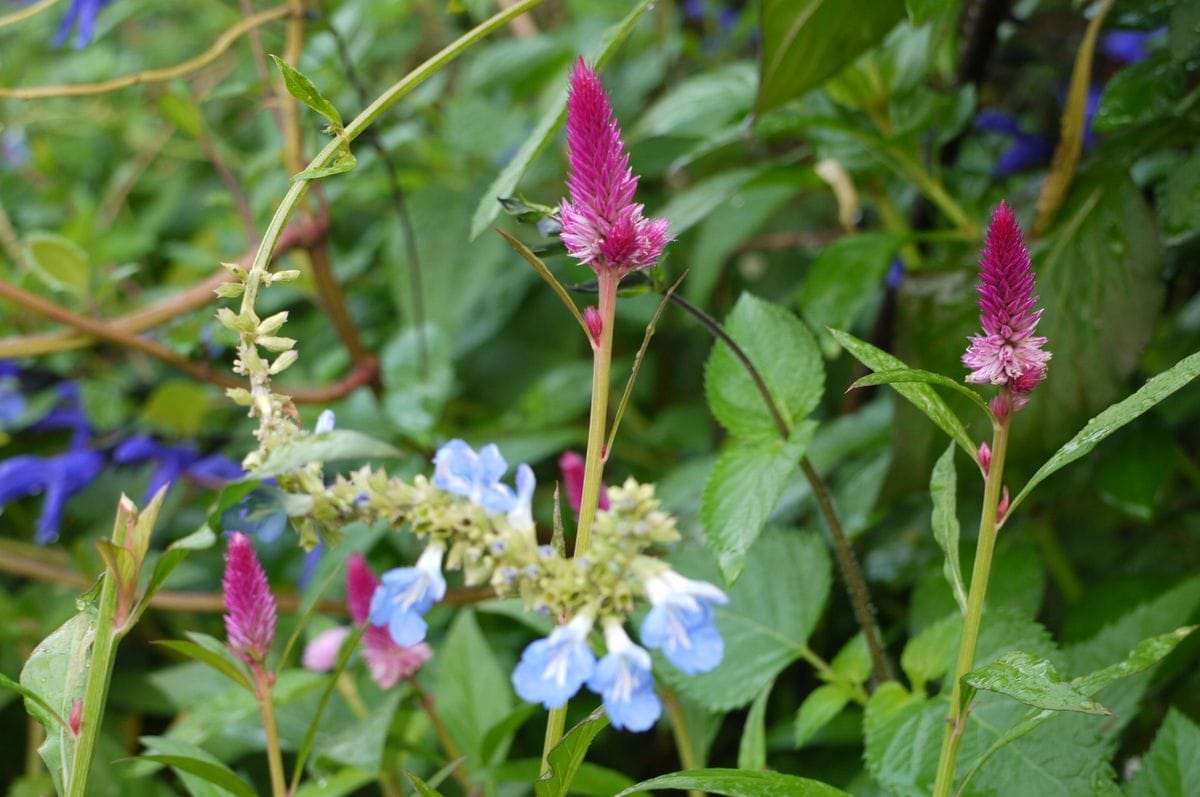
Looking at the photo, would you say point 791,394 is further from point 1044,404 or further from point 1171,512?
point 1171,512

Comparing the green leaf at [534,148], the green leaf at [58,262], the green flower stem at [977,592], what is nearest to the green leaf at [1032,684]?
the green flower stem at [977,592]

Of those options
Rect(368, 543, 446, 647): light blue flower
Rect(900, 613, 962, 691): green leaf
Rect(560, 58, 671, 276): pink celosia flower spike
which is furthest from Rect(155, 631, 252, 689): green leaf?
Rect(900, 613, 962, 691): green leaf

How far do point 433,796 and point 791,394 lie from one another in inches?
10.6

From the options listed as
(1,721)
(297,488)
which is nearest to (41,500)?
(1,721)

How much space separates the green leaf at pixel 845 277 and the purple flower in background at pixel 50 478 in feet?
2.28

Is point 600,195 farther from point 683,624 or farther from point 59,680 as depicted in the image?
point 59,680

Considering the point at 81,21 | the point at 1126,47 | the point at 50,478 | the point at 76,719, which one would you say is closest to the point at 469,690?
the point at 76,719

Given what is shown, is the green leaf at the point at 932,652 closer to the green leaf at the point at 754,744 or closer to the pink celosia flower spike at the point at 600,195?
the green leaf at the point at 754,744

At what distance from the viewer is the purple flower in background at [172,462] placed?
1034mm

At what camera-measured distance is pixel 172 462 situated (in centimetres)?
104

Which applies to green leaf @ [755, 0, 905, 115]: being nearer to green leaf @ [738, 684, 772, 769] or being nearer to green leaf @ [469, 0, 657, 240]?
green leaf @ [469, 0, 657, 240]

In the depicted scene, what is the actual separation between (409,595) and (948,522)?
0.21 metres

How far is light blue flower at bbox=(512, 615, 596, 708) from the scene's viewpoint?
32 centimetres

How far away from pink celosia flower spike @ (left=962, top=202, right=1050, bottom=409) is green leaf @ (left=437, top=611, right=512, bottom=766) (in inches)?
16.4
